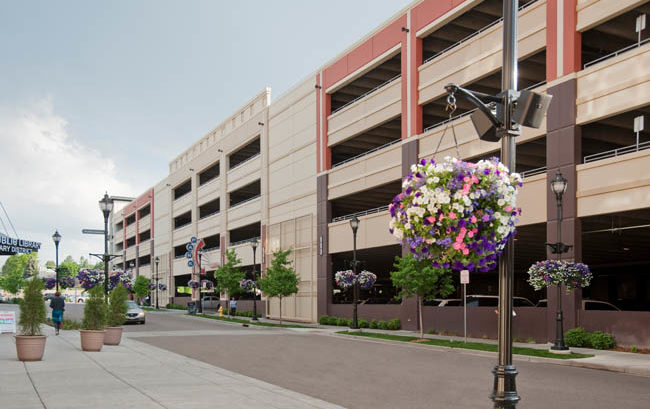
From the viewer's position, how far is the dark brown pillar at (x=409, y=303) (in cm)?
3412

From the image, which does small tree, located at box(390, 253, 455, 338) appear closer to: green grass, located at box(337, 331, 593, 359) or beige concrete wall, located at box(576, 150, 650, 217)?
green grass, located at box(337, 331, 593, 359)

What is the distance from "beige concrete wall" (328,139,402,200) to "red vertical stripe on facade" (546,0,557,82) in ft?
38.2

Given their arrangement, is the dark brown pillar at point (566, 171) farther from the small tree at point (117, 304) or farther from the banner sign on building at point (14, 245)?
the banner sign on building at point (14, 245)

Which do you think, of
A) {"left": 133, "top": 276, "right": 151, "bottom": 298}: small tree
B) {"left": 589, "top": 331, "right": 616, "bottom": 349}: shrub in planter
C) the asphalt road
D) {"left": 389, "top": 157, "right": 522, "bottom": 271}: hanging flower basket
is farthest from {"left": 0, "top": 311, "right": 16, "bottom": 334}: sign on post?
{"left": 133, "top": 276, "right": 151, "bottom": 298}: small tree

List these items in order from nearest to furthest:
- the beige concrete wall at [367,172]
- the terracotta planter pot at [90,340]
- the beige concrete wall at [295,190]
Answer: the terracotta planter pot at [90,340] → the beige concrete wall at [367,172] → the beige concrete wall at [295,190]

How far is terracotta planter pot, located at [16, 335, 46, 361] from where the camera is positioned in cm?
1656

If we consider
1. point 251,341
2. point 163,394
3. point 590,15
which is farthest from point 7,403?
point 590,15

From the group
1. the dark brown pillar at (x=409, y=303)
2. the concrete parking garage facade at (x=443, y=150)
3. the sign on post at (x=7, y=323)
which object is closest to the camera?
the concrete parking garage facade at (x=443, y=150)

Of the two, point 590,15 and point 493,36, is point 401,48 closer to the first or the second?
point 493,36

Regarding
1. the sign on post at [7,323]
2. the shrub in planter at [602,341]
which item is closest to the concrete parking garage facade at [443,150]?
the shrub in planter at [602,341]

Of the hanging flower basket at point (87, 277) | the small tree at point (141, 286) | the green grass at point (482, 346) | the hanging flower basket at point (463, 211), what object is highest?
the hanging flower basket at point (463, 211)

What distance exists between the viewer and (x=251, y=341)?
2730cm

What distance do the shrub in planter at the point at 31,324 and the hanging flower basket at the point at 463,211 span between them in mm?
13406

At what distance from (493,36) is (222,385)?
22.9m
